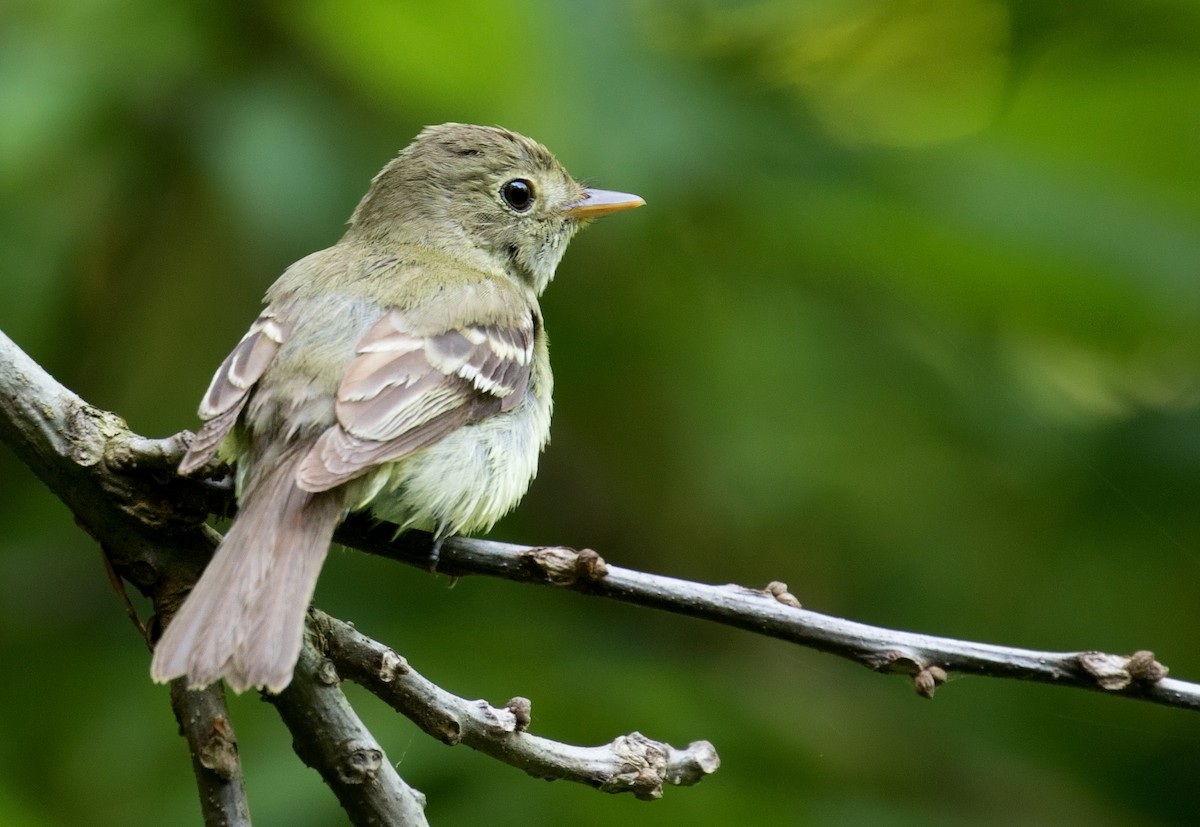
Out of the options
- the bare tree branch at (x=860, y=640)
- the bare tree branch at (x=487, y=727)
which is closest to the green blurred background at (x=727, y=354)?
the bare tree branch at (x=487, y=727)

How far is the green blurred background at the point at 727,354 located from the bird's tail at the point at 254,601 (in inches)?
35.6

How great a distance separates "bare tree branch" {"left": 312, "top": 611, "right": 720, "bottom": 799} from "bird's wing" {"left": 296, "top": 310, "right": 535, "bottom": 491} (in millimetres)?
493

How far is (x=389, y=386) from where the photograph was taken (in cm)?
346

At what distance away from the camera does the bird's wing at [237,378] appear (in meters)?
2.93

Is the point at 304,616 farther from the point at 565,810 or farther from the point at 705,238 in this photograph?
the point at 705,238

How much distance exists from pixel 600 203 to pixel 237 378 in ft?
5.38

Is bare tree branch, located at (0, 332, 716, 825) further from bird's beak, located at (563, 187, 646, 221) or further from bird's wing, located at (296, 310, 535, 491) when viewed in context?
bird's beak, located at (563, 187, 646, 221)

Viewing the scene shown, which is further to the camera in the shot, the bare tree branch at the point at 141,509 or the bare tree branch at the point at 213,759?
the bare tree branch at the point at 141,509

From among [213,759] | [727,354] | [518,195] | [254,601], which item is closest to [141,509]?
[254,601]

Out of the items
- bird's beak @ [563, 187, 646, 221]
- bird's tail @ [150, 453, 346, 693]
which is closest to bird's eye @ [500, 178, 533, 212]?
bird's beak @ [563, 187, 646, 221]

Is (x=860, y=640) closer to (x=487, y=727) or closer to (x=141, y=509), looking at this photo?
(x=487, y=727)

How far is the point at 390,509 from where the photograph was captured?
343cm

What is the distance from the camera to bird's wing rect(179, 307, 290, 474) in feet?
9.61

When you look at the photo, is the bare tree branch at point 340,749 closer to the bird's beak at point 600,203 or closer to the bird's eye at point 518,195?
the bird's beak at point 600,203
